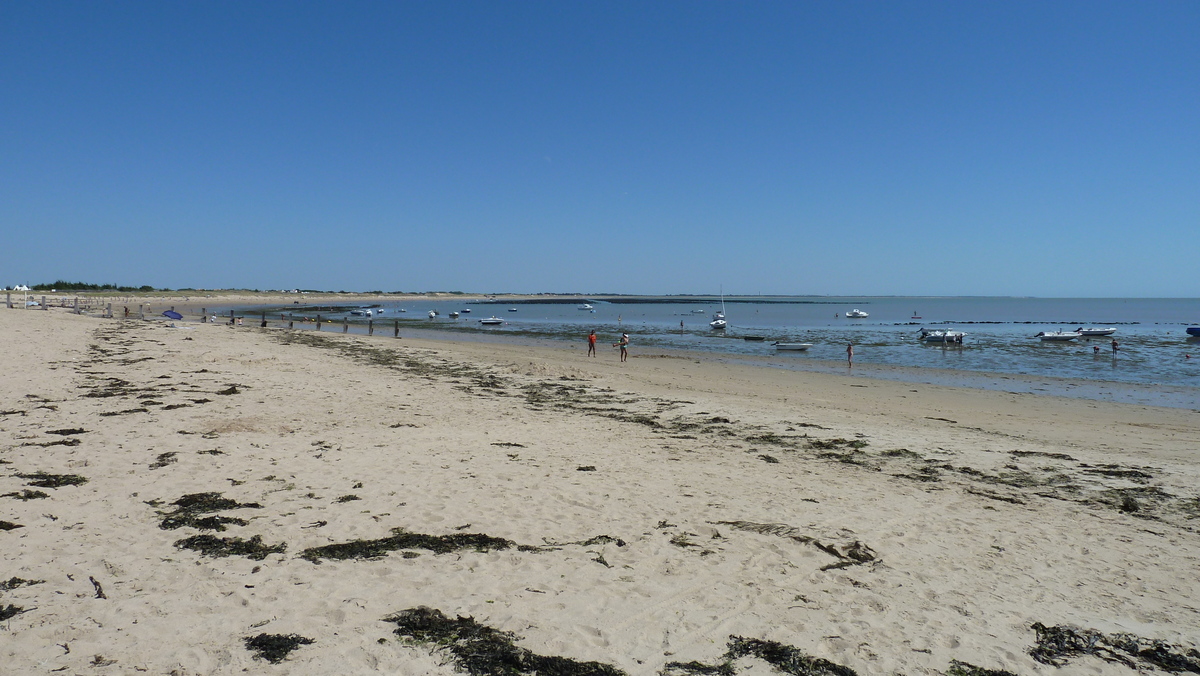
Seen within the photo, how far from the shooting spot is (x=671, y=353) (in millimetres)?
39312

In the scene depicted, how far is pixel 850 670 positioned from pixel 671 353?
3498cm

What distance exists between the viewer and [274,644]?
4.42m

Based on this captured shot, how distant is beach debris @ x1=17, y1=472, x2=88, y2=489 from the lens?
7.50 metres

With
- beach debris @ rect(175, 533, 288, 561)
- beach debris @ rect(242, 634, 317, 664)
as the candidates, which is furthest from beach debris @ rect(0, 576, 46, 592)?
beach debris @ rect(242, 634, 317, 664)

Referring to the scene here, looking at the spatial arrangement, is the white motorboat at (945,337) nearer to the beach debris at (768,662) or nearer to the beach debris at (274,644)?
the beach debris at (768,662)

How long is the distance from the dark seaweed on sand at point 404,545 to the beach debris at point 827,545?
259 centimetres

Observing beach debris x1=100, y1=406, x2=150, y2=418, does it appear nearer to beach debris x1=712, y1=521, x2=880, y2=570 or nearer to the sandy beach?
the sandy beach

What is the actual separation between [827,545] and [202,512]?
6.96 metres

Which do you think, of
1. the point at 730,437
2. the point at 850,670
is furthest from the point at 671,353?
the point at 850,670

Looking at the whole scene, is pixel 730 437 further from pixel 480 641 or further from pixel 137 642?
pixel 137 642

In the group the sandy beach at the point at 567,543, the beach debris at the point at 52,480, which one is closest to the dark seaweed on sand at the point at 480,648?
the sandy beach at the point at 567,543

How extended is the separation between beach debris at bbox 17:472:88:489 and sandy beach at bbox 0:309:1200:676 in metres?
0.05

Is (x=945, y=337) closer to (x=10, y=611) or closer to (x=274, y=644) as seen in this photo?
(x=274, y=644)

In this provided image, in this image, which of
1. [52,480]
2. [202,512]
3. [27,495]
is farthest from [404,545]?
[52,480]
